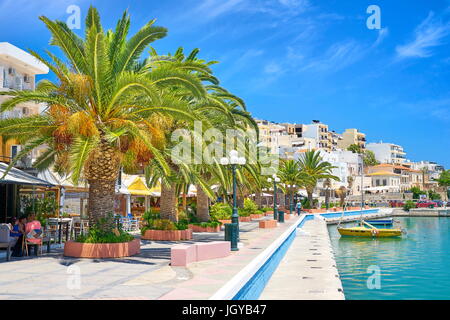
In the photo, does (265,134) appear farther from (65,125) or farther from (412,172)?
(65,125)

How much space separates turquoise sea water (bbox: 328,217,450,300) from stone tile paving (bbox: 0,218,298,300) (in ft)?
15.2

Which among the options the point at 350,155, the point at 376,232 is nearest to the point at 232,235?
the point at 376,232

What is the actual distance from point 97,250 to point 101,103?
435 centimetres

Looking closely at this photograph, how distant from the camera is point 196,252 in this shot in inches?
551

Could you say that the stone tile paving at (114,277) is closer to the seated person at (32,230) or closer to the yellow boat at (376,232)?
the seated person at (32,230)

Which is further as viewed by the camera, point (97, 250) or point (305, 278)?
point (97, 250)

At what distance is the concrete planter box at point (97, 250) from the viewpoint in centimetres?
1426

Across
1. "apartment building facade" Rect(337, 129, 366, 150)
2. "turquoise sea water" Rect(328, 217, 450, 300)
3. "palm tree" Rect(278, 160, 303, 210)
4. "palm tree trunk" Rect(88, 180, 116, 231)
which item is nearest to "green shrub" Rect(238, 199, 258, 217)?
"turquoise sea water" Rect(328, 217, 450, 300)

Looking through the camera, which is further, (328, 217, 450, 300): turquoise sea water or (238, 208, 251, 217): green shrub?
(238, 208, 251, 217): green shrub

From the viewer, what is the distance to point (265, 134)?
105125 mm

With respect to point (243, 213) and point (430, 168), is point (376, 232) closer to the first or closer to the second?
point (243, 213)

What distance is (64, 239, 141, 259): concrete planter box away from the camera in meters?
14.3

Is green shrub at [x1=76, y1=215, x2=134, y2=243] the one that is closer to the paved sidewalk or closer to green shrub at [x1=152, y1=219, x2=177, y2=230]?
the paved sidewalk

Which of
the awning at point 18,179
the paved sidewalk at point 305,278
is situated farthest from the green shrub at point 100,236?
the paved sidewalk at point 305,278
